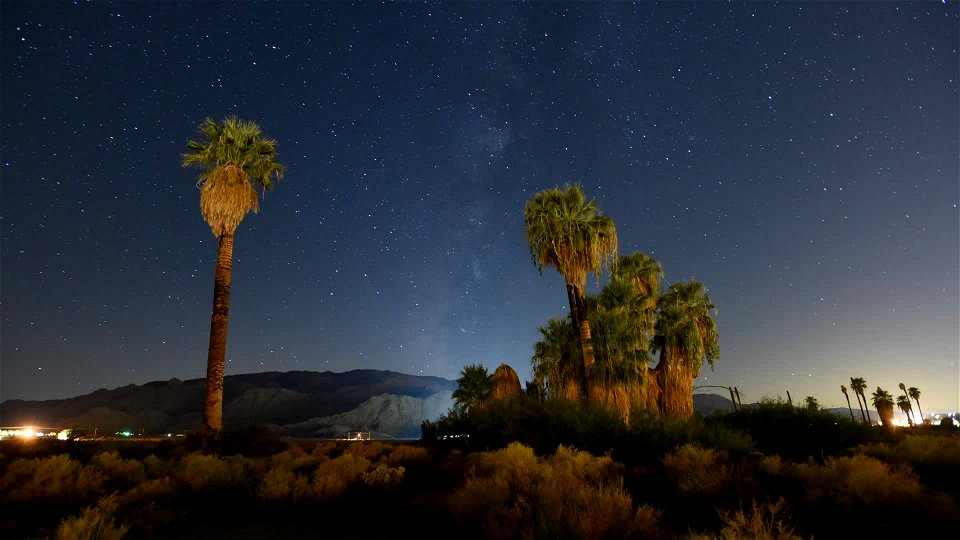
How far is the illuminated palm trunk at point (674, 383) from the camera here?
28812 mm

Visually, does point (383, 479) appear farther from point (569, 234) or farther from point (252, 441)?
point (569, 234)

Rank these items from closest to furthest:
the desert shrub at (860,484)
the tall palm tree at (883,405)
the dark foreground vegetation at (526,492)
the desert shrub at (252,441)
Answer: the dark foreground vegetation at (526,492) < the desert shrub at (860,484) < the desert shrub at (252,441) < the tall palm tree at (883,405)

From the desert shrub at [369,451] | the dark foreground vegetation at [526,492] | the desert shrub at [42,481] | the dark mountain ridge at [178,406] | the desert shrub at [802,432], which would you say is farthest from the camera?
the dark mountain ridge at [178,406]

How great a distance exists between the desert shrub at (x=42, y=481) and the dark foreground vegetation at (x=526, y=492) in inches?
1.4

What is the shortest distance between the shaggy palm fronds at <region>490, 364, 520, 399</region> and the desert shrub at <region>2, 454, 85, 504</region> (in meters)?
21.5

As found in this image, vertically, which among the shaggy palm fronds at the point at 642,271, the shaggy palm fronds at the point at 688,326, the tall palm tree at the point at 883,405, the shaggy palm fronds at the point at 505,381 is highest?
the shaggy palm fronds at the point at 642,271

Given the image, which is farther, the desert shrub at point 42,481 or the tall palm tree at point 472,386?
the tall palm tree at point 472,386

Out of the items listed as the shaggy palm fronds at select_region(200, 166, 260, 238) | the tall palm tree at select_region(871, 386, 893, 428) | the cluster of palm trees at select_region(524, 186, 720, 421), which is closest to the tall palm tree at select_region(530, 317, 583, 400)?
the cluster of palm trees at select_region(524, 186, 720, 421)

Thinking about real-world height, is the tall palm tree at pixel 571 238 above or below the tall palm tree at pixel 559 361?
above

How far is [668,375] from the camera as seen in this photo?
29.5 metres

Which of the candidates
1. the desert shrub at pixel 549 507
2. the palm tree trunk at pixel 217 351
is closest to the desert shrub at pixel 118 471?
the palm tree trunk at pixel 217 351

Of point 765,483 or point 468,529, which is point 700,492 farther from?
point 468,529

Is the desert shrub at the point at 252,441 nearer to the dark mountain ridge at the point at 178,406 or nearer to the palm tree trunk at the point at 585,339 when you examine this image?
the palm tree trunk at the point at 585,339

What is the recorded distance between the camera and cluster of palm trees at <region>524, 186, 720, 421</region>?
75.1 ft
